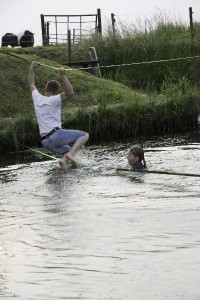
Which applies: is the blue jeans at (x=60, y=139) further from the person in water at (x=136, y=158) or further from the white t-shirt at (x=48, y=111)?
the person in water at (x=136, y=158)

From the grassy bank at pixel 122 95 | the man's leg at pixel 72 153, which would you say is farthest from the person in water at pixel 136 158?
the grassy bank at pixel 122 95

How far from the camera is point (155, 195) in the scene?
48.8 feet

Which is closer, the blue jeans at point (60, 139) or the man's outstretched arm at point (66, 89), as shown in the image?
the man's outstretched arm at point (66, 89)

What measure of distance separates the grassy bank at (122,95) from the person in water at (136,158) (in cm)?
642

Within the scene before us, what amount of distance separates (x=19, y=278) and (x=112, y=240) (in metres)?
1.78

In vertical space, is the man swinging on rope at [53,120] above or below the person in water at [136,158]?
above

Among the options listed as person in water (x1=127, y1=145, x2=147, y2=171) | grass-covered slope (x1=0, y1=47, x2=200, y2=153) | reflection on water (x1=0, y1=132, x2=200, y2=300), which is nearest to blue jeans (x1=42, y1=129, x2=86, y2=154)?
reflection on water (x1=0, y1=132, x2=200, y2=300)

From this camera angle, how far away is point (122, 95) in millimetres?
28094

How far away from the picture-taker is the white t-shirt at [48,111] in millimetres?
17906

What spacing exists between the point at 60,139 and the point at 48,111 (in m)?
0.58

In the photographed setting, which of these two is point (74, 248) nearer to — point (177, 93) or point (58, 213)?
point (58, 213)

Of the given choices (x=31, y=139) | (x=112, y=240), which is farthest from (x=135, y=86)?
(x=112, y=240)

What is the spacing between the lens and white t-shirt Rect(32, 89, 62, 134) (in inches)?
705

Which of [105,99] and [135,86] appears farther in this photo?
[135,86]
